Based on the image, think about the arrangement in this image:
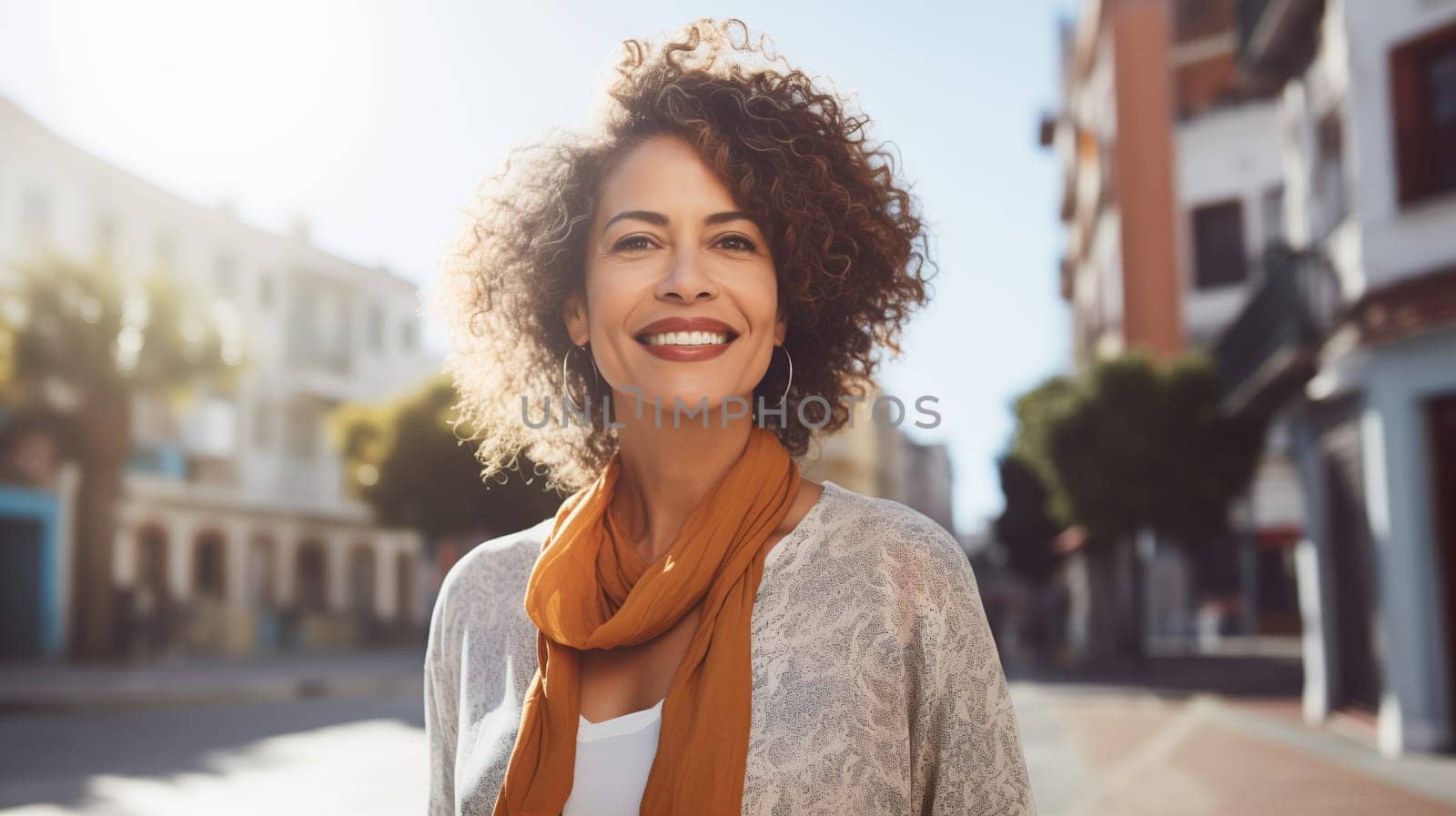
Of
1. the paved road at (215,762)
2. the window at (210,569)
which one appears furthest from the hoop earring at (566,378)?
the window at (210,569)

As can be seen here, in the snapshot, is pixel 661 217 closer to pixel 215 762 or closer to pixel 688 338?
pixel 688 338

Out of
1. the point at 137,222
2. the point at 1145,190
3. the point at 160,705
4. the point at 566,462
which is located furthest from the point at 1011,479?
the point at 566,462

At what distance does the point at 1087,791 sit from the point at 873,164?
8.63m

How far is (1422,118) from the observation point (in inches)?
513

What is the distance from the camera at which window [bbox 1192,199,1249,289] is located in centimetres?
3222

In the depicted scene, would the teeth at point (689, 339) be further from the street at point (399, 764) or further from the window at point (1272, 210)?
the window at point (1272, 210)

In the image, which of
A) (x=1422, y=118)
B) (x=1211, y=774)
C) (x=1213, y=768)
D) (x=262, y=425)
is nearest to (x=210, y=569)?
(x=262, y=425)

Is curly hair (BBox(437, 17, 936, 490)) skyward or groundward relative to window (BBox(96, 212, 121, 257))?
groundward

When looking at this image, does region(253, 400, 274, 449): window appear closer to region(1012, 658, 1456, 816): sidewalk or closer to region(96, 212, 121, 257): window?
region(96, 212, 121, 257): window

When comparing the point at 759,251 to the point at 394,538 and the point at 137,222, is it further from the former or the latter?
the point at 394,538

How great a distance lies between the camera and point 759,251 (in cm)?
226

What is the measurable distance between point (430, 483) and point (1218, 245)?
1923 centimetres

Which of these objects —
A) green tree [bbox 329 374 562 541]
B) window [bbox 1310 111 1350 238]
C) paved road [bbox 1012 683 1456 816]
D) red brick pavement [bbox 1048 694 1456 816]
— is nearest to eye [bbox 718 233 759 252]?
paved road [bbox 1012 683 1456 816]

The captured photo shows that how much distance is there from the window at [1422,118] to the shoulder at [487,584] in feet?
41.7
